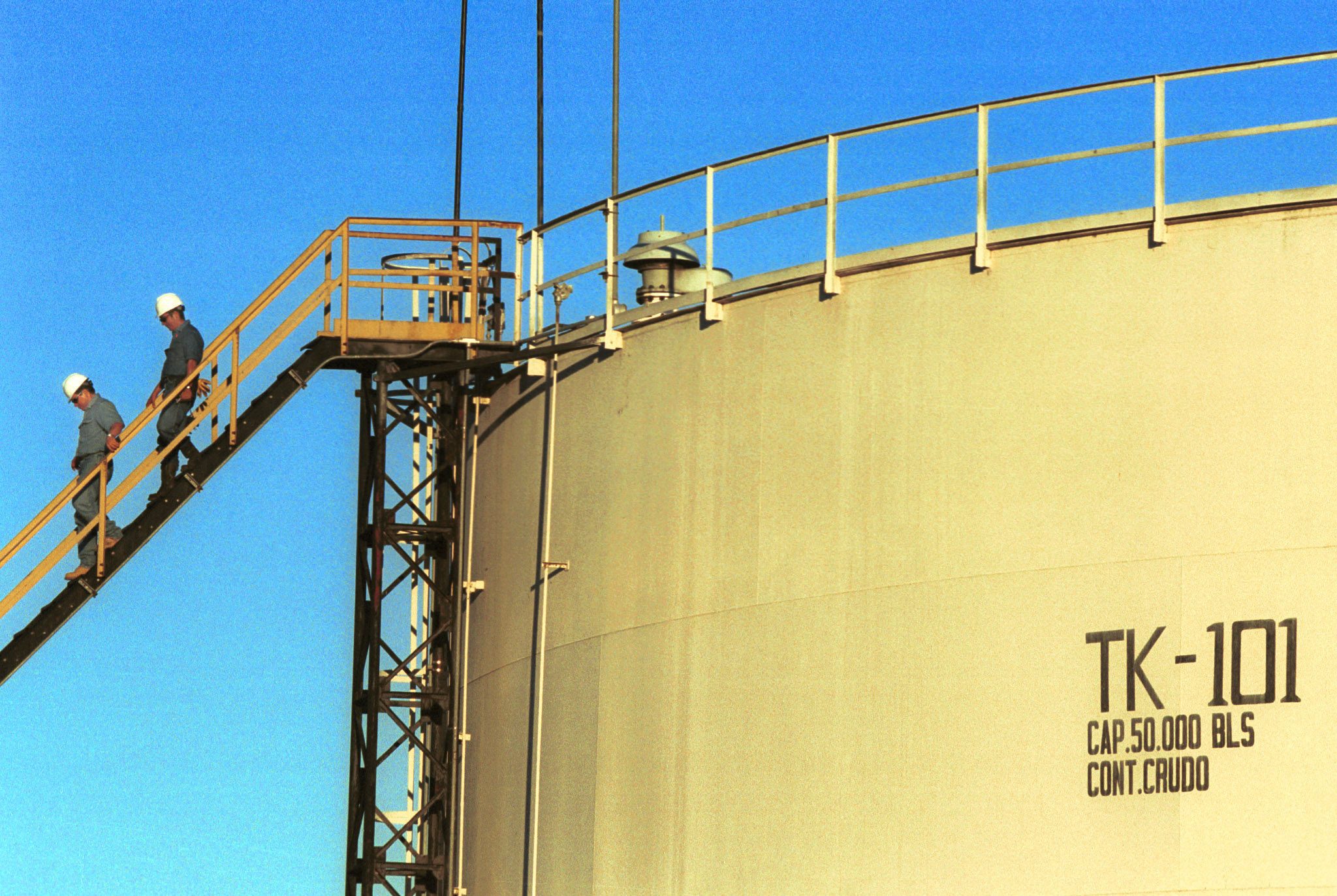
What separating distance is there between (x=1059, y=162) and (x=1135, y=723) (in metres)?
4.45

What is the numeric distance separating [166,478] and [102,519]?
2.96ft

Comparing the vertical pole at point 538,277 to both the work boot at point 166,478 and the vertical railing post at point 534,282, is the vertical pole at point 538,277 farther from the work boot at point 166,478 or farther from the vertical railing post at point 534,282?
the work boot at point 166,478

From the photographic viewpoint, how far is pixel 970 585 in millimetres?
16719

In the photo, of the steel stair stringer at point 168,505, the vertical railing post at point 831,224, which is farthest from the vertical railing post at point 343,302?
the vertical railing post at point 831,224

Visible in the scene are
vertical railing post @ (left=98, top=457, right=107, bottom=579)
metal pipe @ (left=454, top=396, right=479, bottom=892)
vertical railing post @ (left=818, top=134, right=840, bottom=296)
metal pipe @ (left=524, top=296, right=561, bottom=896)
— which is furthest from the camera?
metal pipe @ (left=454, top=396, right=479, bottom=892)

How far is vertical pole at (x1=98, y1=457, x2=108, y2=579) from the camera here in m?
20.9

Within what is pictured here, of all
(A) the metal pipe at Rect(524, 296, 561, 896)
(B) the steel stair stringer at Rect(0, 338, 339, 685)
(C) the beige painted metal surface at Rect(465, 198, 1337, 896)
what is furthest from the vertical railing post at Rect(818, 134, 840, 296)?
(B) the steel stair stringer at Rect(0, 338, 339, 685)

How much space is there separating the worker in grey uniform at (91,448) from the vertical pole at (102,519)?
41 mm

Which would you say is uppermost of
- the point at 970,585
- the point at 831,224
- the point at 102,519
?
the point at 831,224

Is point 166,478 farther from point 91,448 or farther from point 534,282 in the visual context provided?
point 534,282

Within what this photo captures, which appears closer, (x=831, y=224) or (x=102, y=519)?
(x=831, y=224)

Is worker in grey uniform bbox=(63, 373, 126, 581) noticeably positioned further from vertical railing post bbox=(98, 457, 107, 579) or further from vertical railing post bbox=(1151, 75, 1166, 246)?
vertical railing post bbox=(1151, 75, 1166, 246)

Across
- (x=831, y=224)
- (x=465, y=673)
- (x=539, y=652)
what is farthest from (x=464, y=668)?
(x=831, y=224)

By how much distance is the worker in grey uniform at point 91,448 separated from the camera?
829 inches
